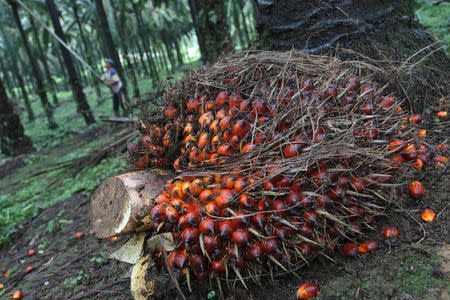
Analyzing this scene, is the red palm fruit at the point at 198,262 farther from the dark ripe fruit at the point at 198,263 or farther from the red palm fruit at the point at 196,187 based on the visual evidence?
the red palm fruit at the point at 196,187

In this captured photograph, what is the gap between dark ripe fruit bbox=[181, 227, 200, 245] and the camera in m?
1.41

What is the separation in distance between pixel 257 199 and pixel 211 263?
15.3 inches

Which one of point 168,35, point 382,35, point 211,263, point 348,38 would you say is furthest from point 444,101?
point 168,35

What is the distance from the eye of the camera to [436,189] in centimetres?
188

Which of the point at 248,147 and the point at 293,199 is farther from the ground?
the point at 248,147

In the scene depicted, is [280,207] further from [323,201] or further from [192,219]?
[192,219]

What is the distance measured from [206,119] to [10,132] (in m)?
8.89

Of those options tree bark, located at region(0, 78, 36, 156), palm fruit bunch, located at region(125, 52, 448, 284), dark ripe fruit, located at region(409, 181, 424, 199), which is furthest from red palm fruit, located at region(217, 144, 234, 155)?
tree bark, located at region(0, 78, 36, 156)

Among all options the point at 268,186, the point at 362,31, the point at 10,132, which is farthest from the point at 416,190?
the point at 10,132

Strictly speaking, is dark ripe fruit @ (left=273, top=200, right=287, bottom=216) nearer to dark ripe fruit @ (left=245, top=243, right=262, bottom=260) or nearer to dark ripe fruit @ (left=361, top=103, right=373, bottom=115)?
dark ripe fruit @ (left=245, top=243, right=262, bottom=260)

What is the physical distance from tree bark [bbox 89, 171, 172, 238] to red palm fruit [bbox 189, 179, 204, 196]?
266mm

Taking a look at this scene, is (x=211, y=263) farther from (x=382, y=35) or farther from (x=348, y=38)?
(x=382, y=35)

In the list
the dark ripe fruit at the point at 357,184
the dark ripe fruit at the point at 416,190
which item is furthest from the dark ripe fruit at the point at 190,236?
the dark ripe fruit at the point at 416,190

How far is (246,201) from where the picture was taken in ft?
4.61
